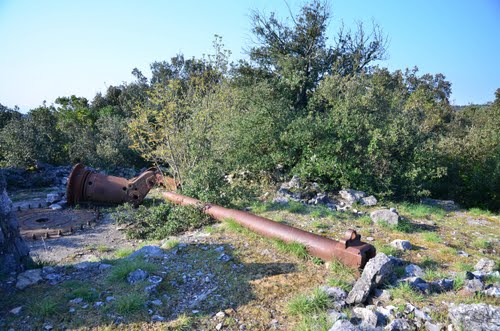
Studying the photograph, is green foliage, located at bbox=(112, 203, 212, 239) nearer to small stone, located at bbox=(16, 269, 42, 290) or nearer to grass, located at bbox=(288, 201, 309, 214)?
grass, located at bbox=(288, 201, 309, 214)

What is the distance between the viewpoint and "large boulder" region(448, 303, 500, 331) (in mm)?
2514

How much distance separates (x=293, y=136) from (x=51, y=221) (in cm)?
653

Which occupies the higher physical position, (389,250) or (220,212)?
(220,212)

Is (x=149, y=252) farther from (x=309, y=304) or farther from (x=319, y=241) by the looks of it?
(x=309, y=304)

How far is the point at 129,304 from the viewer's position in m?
3.21

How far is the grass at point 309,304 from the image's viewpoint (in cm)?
310

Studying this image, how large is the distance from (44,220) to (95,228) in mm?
1426

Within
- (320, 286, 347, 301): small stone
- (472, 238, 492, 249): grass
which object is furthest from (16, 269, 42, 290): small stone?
(472, 238, 492, 249): grass

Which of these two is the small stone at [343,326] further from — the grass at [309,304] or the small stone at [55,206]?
the small stone at [55,206]

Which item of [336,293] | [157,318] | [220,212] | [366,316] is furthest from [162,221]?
[366,316]

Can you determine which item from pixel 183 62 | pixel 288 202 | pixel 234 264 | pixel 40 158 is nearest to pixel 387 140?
pixel 288 202

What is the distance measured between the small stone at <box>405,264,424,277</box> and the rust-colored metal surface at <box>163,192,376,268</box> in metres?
0.42

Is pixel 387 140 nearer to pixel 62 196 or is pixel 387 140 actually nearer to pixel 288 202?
pixel 288 202

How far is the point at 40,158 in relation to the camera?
13.7 m
